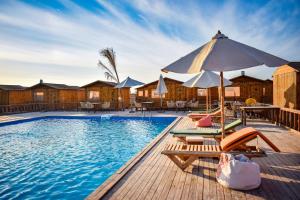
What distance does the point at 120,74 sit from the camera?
2833cm

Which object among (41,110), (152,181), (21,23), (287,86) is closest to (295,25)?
(287,86)

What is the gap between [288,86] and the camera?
9891 millimetres

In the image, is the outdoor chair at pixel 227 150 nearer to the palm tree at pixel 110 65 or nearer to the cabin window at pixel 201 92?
the cabin window at pixel 201 92

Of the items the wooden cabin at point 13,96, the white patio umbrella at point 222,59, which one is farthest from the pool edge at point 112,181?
the wooden cabin at point 13,96

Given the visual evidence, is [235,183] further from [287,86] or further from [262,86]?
[262,86]

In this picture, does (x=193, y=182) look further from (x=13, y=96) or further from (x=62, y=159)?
(x=13, y=96)

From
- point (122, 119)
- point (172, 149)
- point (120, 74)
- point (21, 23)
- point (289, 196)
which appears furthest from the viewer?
point (120, 74)

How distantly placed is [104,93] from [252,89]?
13.9 metres

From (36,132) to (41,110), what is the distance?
1220 centimetres

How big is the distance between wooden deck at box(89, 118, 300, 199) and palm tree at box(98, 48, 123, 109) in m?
23.1

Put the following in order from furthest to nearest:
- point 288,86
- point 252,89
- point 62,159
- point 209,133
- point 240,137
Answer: point 252,89
point 288,86
point 62,159
point 209,133
point 240,137

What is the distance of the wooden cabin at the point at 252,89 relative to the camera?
2003 cm

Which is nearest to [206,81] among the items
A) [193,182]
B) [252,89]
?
[193,182]

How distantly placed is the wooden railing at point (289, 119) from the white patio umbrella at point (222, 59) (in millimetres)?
5061
